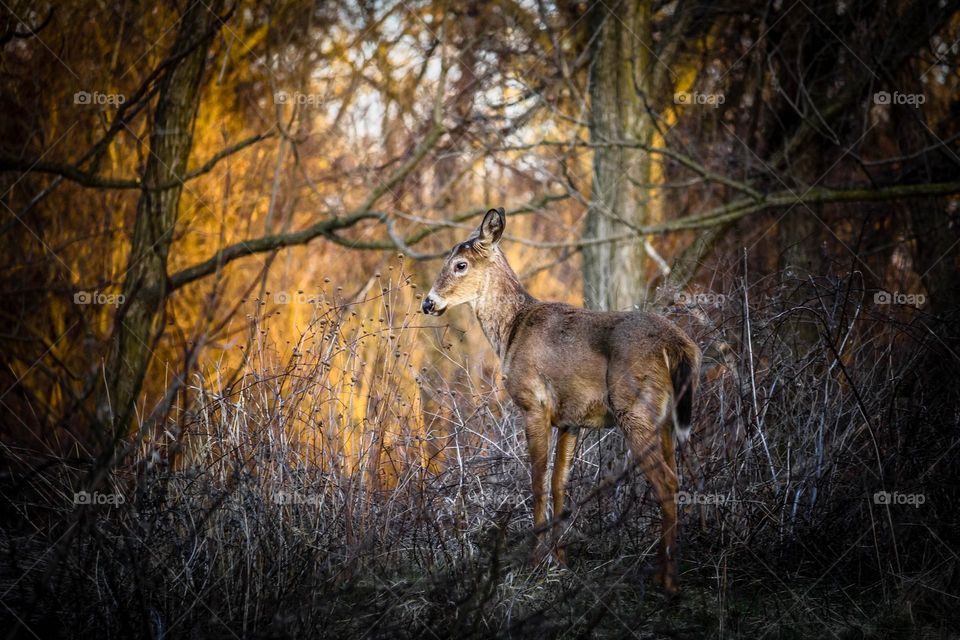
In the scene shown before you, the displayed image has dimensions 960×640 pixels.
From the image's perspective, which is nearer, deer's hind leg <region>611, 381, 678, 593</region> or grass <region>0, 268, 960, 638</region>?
grass <region>0, 268, 960, 638</region>

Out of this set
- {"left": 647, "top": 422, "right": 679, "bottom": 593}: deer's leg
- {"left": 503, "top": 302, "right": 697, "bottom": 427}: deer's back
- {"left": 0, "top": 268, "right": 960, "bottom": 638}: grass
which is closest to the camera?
{"left": 0, "top": 268, "right": 960, "bottom": 638}: grass

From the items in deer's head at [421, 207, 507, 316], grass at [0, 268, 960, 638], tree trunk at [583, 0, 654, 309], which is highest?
tree trunk at [583, 0, 654, 309]

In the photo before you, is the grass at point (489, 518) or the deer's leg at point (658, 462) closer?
the grass at point (489, 518)

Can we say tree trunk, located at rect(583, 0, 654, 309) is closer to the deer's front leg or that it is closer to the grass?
the grass

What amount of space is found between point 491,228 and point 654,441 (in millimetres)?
2169

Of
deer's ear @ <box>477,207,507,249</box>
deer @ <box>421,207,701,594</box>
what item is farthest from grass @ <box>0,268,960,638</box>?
deer's ear @ <box>477,207,507,249</box>

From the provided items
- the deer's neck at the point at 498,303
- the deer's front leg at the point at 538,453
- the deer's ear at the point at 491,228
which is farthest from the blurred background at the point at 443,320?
the deer's ear at the point at 491,228

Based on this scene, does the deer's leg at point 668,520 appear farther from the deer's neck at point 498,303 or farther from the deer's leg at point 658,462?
the deer's neck at point 498,303

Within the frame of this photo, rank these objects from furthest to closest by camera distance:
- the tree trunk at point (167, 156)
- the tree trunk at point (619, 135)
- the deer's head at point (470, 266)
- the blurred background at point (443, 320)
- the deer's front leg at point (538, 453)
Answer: the tree trunk at point (619, 135)
the tree trunk at point (167, 156)
the deer's head at point (470, 266)
the deer's front leg at point (538, 453)
the blurred background at point (443, 320)

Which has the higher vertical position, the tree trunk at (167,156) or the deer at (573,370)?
the tree trunk at (167,156)

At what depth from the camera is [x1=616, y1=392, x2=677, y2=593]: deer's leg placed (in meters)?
5.25

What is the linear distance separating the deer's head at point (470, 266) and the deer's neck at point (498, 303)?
0.18ft

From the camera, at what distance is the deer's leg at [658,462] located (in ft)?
17.2

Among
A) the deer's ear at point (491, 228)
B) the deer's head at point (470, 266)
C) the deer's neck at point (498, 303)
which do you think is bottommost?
the deer's neck at point (498, 303)
